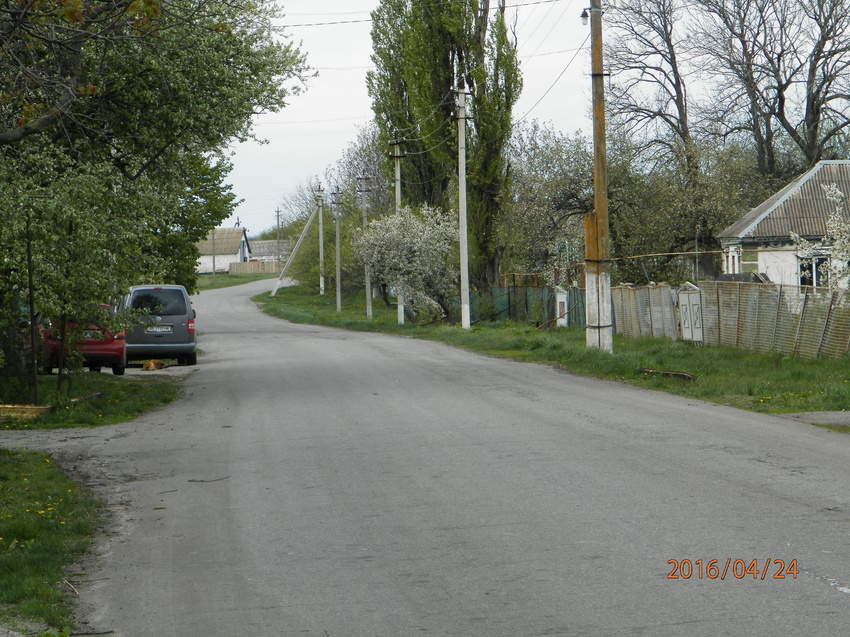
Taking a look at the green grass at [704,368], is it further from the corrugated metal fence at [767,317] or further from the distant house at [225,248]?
the distant house at [225,248]

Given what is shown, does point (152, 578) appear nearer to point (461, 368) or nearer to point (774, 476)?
→ point (774, 476)

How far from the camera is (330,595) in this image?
5.45m

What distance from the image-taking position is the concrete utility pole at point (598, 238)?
21016mm

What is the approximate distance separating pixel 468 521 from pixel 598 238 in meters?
14.8

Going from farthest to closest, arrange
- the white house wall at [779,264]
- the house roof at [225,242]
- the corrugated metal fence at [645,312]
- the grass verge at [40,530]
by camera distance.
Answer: the house roof at [225,242]
the white house wall at [779,264]
the corrugated metal fence at [645,312]
the grass verge at [40,530]

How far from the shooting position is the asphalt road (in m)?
5.05

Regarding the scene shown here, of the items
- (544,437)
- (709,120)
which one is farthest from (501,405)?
(709,120)

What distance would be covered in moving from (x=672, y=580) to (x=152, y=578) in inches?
122

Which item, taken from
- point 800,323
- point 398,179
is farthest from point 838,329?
point 398,179

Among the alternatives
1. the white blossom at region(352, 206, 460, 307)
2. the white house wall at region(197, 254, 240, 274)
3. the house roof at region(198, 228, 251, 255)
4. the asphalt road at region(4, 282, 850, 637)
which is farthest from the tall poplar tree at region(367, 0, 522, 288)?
the house roof at region(198, 228, 251, 255)

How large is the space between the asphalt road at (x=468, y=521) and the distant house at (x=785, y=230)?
73.7 feet

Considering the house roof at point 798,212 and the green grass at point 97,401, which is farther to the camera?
the house roof at point 798,212

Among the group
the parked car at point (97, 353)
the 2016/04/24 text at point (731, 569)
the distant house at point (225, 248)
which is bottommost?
the 2016/04/24 text at point (731, 569)

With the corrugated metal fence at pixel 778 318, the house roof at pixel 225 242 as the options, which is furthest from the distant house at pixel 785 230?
the house roof at pixel 225 242
